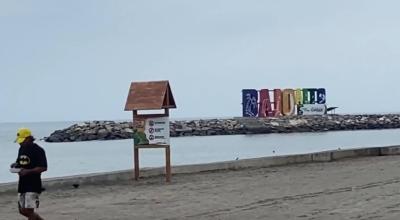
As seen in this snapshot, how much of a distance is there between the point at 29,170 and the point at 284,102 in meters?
92.8

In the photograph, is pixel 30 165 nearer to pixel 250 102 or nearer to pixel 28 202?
pixel 28 202

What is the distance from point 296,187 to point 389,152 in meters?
9.50

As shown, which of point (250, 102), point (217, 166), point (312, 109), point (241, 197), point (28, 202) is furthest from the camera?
point (312, 109)

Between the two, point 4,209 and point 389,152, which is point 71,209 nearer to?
point 4,209

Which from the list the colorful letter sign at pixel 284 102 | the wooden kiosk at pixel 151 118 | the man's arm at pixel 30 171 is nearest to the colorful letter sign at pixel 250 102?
the colorful letter sign at pixel 284 102

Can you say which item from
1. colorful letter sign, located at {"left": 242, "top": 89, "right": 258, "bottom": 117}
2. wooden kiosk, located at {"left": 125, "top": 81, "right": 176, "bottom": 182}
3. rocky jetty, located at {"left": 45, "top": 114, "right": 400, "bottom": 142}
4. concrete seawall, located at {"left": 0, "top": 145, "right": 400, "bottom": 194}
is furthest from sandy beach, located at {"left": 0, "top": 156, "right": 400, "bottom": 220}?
colorful letter sign, located at {"left": 242, "top": 89, "right": 258, "bottom": 117}

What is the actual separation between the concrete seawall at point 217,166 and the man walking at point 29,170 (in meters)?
5.30

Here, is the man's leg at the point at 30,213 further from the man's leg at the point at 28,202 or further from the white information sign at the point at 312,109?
the white information sign at the point at 312,109

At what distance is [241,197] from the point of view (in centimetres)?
1399

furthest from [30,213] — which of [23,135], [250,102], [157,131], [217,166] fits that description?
[250,102]

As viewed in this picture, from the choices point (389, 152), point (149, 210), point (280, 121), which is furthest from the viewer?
point (280, 121)

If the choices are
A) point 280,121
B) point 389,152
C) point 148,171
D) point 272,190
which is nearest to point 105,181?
point 148,171

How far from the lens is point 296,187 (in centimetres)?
1534

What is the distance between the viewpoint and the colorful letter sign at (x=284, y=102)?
97688mm
